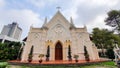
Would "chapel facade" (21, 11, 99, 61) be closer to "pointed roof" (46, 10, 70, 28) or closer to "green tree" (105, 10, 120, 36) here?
"pointed roof" (46, 10, 70, 28)

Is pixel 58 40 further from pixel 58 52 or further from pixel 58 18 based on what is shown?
pixel 58 18

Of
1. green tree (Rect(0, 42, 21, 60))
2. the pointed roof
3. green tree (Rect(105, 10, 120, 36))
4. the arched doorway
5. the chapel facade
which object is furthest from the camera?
green tree (Rect(105, 10, 120, 36))

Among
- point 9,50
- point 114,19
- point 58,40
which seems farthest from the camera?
point 114,19

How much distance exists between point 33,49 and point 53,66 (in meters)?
7.37

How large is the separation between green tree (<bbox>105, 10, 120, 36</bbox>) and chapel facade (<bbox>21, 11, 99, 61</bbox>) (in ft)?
37.9

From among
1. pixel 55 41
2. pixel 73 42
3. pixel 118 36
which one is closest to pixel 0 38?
pixel 55 41

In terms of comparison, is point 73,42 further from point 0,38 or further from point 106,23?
point 0,38

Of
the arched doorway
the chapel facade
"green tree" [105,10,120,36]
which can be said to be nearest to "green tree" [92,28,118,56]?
"green tree" [105,10,120,36]

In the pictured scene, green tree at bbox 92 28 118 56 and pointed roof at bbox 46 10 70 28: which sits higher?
pointed roof at bbox 46 10 70 28

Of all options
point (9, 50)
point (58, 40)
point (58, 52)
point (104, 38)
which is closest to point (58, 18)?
point (58, 40)

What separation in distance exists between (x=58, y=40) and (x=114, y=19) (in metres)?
16.2

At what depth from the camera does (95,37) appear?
102 feet

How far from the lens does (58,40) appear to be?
20.4 metres

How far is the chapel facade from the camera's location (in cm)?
1962
